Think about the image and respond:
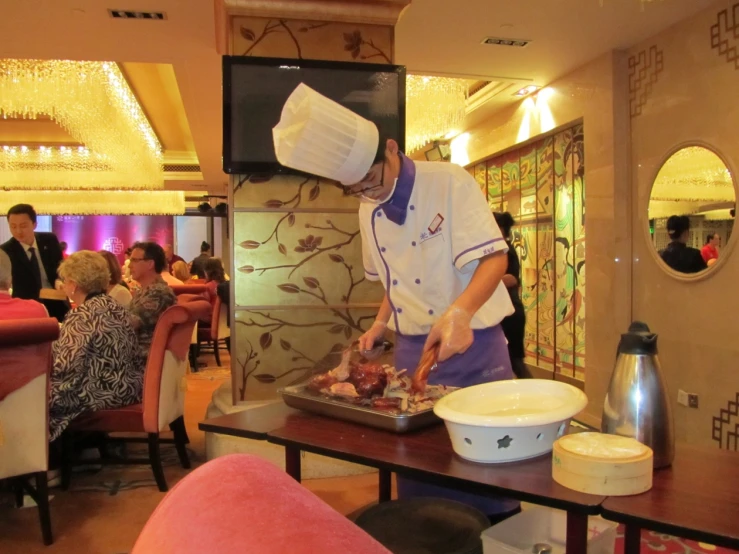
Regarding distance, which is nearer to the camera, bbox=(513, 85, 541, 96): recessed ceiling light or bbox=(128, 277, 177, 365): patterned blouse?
bbox=(128, 277, 177, 365): patterned blouse

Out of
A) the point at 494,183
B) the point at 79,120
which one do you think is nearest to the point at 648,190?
the point at 494,183

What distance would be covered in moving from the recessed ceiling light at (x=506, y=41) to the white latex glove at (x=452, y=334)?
10.5 ft

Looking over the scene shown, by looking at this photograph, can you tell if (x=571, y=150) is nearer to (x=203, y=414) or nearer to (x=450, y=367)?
(x=203, y=414)

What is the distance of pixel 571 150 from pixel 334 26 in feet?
8.60

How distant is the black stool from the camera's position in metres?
1.26

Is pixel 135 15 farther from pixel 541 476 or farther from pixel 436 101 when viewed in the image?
pixel 541 476

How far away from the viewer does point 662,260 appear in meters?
4.08

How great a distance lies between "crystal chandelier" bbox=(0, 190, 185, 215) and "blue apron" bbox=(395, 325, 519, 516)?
13487 mm

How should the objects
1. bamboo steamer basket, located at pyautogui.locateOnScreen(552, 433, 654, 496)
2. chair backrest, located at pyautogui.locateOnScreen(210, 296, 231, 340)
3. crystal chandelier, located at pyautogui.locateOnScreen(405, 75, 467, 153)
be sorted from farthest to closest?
chair backrest, located at pyautogui.locateOnScreen(210, 296, 231, 340) → crystal chandelier, located at pyautogui.locateOnScreen(405, 75, 467, 153) → bamboo steamer basket, located at pyautogui.locateOnScreen(552, 433, 654, 496)

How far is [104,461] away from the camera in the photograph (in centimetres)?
339

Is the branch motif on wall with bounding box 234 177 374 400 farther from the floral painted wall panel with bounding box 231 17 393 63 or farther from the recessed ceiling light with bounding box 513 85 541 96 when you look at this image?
the recessed ceiling light with bounding box 513 85 541 96

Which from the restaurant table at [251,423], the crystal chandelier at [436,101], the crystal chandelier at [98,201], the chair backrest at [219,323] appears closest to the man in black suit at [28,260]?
the chair backrest at [219,323]

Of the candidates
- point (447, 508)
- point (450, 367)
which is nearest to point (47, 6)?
point (450, 367)

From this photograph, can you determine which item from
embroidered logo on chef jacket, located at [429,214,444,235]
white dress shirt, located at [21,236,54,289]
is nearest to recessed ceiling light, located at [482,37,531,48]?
embroidered logo on chef jacket, located at [429,214,444,235]
